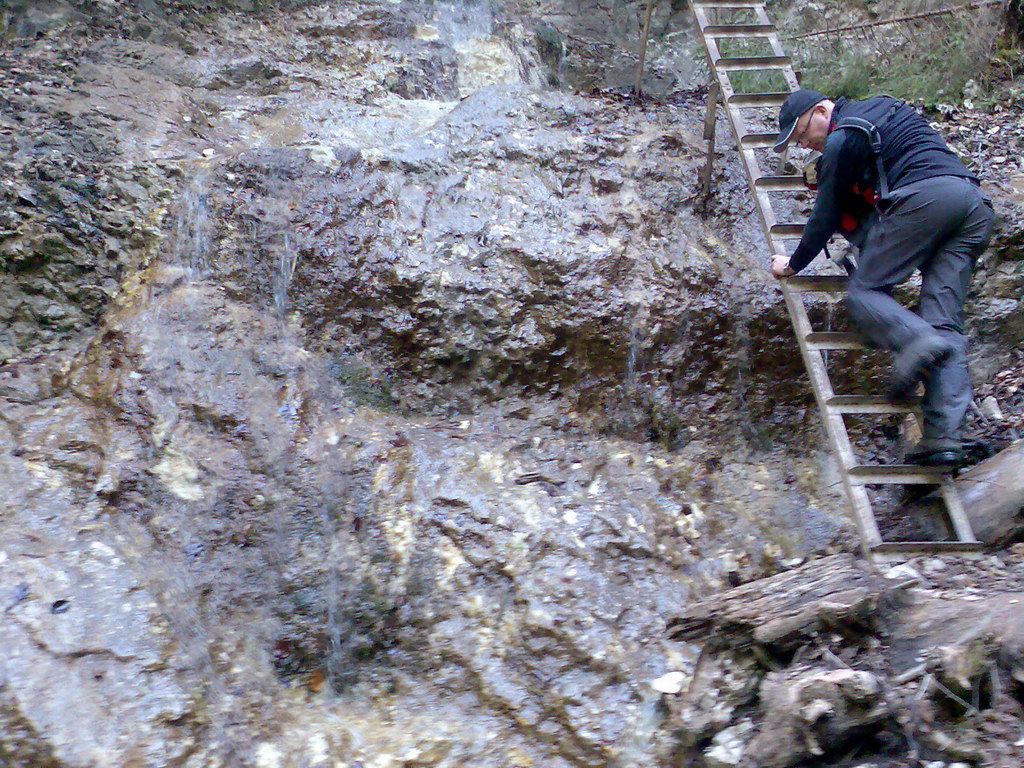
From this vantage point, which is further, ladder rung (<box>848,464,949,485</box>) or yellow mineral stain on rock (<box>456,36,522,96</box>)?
yellow mineral stain on rock (<box>456,36,522,96</box>)

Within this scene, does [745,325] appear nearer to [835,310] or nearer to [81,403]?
[835,310]

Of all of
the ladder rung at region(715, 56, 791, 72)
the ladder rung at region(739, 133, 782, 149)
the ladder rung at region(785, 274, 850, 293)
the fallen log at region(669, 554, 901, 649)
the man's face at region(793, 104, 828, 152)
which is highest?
the ladder rung at region(715, 56, 791, 72)

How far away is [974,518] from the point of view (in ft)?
12.2

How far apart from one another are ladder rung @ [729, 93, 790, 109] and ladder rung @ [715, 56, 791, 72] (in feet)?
0.94

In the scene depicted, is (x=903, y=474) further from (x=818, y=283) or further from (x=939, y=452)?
(x=818, y=283)

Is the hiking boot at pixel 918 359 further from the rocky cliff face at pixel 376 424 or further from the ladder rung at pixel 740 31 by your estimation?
the ladder rung at pixel 740 31

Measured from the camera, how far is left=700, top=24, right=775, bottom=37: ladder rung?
5.54 meters

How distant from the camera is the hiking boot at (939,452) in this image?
3.61 metres

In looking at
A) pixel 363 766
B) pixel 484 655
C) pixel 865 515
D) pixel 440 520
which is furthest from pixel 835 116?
pixel 363 766

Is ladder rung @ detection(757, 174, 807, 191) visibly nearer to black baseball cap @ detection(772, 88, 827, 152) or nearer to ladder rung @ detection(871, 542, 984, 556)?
black baseball cap @ detection(772, 88, 827, 152)

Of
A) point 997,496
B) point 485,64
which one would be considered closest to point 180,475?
point 997,496

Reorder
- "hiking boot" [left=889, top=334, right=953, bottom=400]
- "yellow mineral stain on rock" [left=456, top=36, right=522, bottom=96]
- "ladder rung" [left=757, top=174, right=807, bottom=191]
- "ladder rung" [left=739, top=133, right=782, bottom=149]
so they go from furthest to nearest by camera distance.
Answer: "yellow mineral stain on rock" [left=456, top=36, right=522, bottom=96] < "ladder rung" [left=739, top=133, right=782, bottom=149] < "ladder rung" [left=757, top=174, right=807, bottom=191] < "hiking boot" [left=889, top=334, right=953, bottom=400]

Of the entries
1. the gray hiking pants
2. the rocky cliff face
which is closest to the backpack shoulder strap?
the gray hiking pants

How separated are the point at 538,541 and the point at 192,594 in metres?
1.79
